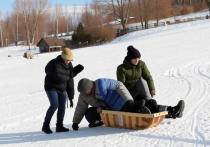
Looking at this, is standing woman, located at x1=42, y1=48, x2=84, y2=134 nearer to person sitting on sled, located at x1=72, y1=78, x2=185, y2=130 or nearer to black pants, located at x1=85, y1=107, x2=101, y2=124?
person sitting on sled, located at x1=72, y1=78, x2=185, y2=130

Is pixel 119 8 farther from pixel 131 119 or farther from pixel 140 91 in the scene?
pixel 131 119

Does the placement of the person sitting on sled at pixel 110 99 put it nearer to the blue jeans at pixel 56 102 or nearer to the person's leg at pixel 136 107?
the person's leg at pixel 136 107

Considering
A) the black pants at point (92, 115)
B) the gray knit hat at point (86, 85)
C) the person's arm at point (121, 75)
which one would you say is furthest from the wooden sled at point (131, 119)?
the person's arm at point (121, 75)

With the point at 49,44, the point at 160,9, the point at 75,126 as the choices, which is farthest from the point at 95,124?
the point at 160,9

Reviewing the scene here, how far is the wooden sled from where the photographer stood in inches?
323

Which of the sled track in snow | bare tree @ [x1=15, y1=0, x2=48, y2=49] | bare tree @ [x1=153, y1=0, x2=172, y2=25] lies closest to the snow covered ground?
the sled track in snow

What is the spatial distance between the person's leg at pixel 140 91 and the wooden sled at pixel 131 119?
2.12 ft

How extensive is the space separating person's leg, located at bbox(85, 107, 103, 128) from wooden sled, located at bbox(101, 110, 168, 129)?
23 centimetres

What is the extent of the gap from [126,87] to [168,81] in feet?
26.8

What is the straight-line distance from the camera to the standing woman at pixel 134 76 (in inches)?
357

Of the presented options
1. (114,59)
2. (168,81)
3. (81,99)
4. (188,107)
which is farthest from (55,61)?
(114,59)

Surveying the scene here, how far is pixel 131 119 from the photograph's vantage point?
834cm

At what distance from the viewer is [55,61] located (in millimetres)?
8570

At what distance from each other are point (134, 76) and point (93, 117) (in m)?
1.13
